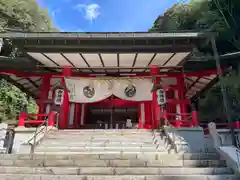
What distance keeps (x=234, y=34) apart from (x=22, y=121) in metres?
14.6

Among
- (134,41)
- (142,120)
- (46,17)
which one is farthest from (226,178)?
Answer: (46,17)

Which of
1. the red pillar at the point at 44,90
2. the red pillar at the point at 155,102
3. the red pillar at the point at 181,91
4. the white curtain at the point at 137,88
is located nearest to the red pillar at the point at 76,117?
the red pillar at the point at 44,90

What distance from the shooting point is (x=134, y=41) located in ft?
26.3

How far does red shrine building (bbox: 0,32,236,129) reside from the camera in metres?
7.98

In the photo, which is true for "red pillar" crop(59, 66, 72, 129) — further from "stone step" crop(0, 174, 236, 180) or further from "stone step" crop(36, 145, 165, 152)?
"stone step" crop(0, 174, 236, 180)

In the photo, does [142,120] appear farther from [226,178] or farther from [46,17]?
[46,17]

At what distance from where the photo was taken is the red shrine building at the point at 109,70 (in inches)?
314

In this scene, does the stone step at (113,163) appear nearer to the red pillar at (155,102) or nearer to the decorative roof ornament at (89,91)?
the red pillar at (155,102)

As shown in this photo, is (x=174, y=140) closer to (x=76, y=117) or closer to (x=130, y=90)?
(x=130, y=90)

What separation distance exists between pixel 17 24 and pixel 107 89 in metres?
16.0

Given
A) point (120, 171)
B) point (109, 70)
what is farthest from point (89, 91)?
point (120, 171)

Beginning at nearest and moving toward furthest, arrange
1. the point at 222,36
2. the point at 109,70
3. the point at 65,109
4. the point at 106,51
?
1. the point at 106,51
2. the point at 65,109
3. the point at 109,70
4. the point at 222,36

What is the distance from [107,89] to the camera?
9.76 m

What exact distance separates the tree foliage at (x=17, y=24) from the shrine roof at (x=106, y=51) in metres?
6.84
